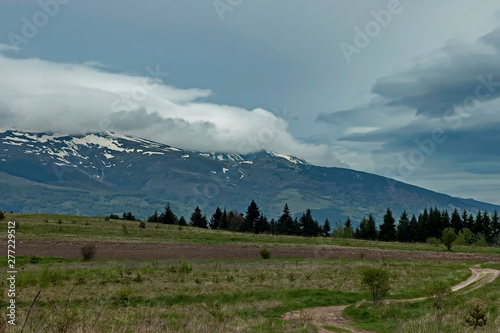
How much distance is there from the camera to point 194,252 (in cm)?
4922

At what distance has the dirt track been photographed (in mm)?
43000

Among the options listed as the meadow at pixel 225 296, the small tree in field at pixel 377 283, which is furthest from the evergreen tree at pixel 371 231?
the small tree in field at pixel 377 283

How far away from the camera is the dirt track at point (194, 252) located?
141 feet

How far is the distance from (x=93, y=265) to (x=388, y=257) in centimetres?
3433

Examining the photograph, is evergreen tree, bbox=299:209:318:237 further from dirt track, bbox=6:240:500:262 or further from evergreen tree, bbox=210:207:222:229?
dirt track, bbox=6:240:500:262

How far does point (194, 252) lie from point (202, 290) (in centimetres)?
2357

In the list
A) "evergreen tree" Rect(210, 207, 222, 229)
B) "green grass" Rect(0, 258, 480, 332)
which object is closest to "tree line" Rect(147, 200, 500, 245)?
"evergreen tree" Rect(210, 207, 222, 229)

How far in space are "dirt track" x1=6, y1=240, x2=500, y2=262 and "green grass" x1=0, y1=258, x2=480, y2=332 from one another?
4.81m

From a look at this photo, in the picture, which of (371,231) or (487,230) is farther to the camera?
(371,231)

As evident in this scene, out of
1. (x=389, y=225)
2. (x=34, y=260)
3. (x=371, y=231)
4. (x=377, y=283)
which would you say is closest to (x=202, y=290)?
(x=377, y=283)

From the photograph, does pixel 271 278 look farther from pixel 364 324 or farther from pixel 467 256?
pixel 467 256

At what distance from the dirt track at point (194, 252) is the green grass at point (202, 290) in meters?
4.81

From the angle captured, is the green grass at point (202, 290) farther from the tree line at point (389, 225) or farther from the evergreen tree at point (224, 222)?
the evergreen tree at point (224, 222)

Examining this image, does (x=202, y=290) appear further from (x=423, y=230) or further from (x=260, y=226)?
(x=423, y=230)
